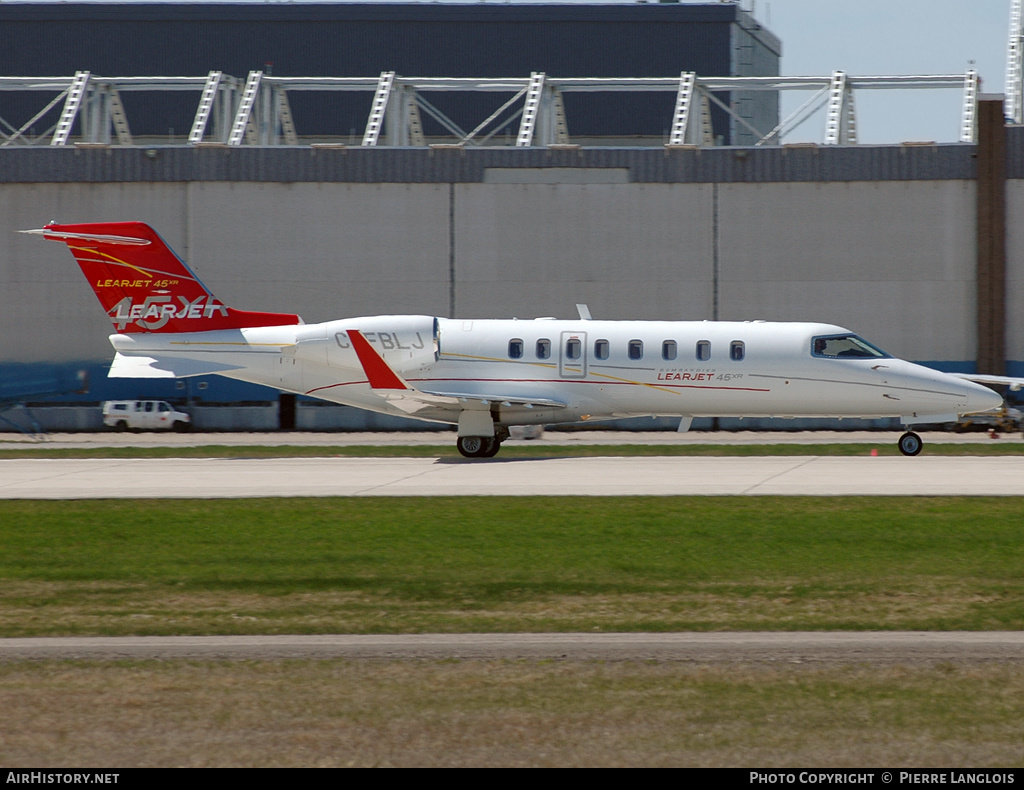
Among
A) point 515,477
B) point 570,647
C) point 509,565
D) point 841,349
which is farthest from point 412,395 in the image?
point 570,647

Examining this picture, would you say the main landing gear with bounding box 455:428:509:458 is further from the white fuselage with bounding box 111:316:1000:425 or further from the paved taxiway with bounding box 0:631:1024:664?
the paved taxiway with bounding box 0:631:1024:664

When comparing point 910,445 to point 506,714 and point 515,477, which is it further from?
point 506,714

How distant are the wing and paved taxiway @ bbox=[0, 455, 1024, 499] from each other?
1.33 metres

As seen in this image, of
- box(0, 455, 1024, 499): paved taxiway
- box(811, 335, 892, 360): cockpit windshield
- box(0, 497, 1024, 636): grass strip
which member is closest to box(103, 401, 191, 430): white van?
box(0, 455, 1024, 499): paved taxiway

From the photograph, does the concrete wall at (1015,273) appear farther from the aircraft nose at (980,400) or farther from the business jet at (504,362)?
the aircraft nose at (980,400)

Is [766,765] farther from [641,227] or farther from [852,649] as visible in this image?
[641,227]

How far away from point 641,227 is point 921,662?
33.6m

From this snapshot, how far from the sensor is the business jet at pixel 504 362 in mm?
27312

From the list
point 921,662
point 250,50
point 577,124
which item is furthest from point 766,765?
point 250,50

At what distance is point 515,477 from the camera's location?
74.3 feet

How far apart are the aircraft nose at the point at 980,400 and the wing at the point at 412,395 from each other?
9186 mm

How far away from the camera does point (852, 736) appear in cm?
748

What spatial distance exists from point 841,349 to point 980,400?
324 cm
